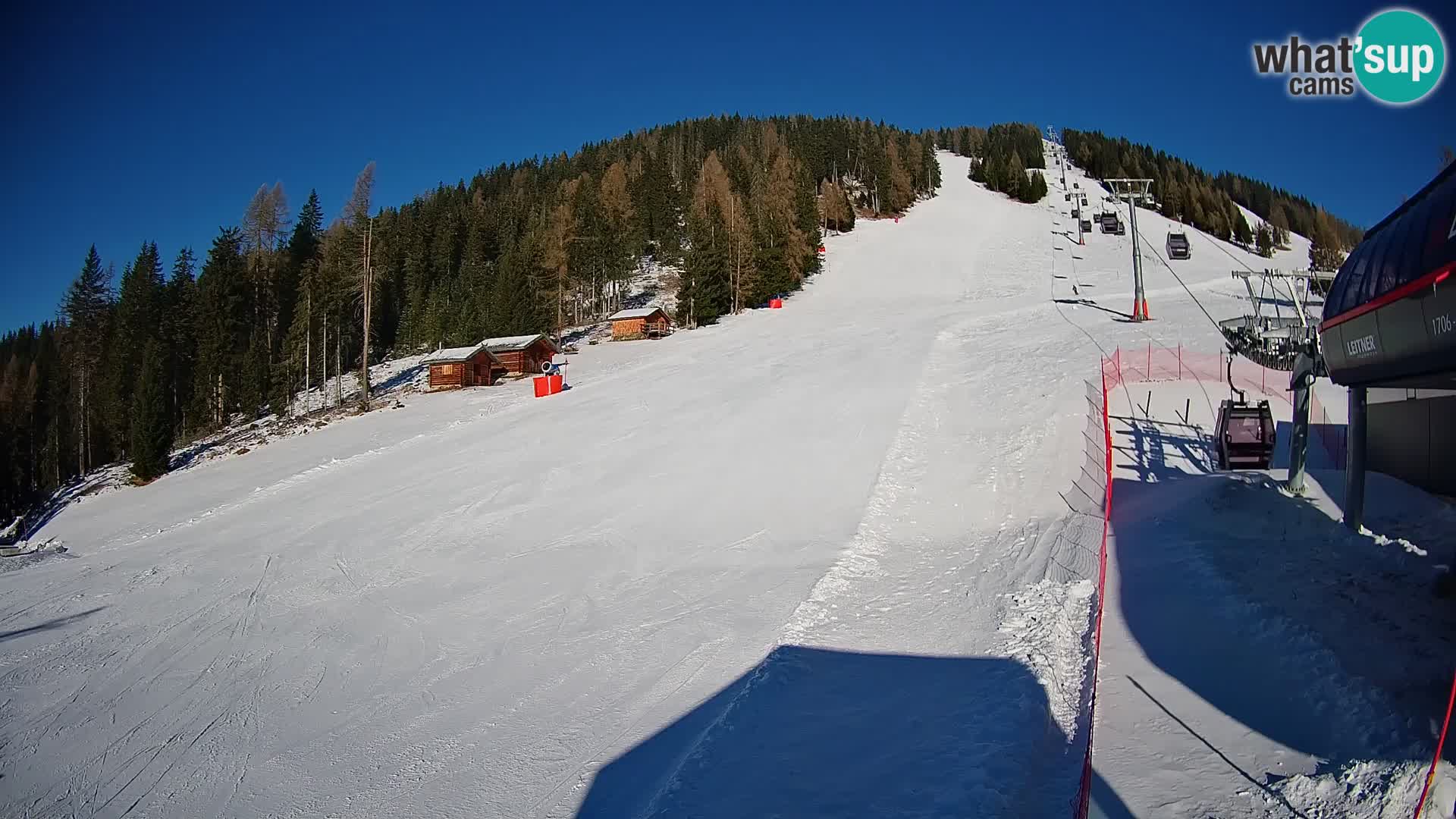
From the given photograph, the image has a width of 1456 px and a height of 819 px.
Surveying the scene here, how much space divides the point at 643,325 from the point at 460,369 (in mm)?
12997

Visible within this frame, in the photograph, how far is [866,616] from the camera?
33.9 feet

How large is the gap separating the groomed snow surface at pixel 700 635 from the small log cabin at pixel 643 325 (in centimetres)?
2715

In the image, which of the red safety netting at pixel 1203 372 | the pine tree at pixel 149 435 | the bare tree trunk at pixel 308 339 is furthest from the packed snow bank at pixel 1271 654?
the bare tree trunk at pixel 308 339

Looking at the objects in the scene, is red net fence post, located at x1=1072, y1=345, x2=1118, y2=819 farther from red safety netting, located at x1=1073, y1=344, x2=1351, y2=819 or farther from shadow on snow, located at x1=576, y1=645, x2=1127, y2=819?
shadow on snow, located at x1=576, y1=645, x2=1127, y2=819

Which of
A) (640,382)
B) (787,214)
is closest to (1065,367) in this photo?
(640,382)

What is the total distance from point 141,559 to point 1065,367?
25189mm

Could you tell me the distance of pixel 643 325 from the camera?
50000 mm

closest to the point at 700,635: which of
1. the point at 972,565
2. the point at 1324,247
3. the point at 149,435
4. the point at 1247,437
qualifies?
the point at 972,565

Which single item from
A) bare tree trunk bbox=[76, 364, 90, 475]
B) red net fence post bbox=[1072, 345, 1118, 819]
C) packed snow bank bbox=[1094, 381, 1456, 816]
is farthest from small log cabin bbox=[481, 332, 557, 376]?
packed snow bank bbox=[1094, 381, 1456, 816]

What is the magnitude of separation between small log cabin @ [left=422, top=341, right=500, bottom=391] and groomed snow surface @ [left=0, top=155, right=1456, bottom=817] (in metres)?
18.4

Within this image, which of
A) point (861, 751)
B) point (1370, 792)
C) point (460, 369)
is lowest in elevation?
point (861, 751)

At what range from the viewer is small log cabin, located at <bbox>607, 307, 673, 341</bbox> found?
4972cm

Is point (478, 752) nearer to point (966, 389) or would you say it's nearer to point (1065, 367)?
point (966, 389)

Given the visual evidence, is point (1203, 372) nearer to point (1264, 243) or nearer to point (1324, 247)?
point (1324, 247)
